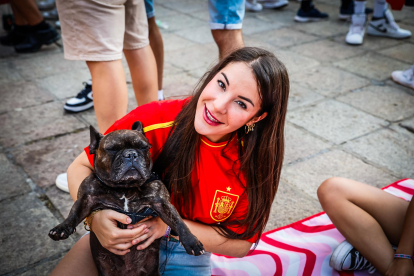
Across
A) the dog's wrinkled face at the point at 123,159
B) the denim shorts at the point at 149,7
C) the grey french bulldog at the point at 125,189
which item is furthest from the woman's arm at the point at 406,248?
the denim shorts at the point at 149,7

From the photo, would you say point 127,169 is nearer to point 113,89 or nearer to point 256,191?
point 256,191

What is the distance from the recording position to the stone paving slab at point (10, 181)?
3.07 meters

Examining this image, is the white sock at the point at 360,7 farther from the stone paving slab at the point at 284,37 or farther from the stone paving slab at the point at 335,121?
the stone paving slab at the point at 335,121

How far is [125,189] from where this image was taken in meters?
1.77

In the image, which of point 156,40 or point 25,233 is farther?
point 156,40

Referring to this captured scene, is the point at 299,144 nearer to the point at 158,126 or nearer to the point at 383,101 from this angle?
the point at 383,101

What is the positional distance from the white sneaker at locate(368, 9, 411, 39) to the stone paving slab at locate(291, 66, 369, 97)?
6.03ft

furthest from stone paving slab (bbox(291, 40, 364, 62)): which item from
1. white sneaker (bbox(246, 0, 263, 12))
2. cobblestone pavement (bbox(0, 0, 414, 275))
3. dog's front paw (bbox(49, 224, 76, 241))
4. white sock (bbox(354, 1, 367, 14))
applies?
dog's front paw (bbox(49, 224, 76, 241))

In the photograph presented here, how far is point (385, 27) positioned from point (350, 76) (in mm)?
2003

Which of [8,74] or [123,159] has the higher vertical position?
[123,159]

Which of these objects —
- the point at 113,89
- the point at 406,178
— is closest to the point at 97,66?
Result: the point at 113,89

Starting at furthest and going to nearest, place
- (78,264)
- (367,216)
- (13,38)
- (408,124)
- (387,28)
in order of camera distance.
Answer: (387,28) → (13,38) → (408,124) → (367,216) → (78,264)

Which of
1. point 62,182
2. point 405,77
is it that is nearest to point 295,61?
point 405,77

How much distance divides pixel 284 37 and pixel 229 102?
5.22 m
